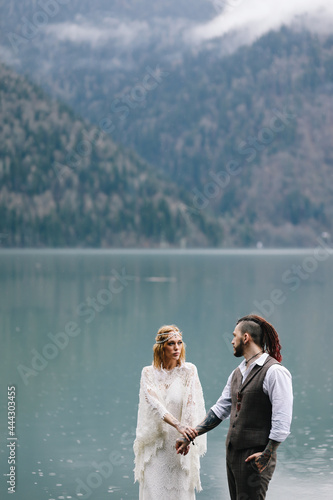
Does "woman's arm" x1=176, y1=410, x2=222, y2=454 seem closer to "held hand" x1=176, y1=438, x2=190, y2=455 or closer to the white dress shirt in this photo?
"held hand" x1=176, y1=438, x2=190, y2=455

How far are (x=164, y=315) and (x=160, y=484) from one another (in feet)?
109

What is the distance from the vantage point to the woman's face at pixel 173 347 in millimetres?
6141

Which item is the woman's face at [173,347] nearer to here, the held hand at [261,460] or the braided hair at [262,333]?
the braided hair at [262,333]

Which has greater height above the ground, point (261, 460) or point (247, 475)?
point (261, 460)

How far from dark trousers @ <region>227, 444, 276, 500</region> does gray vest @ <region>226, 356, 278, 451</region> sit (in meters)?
0.08

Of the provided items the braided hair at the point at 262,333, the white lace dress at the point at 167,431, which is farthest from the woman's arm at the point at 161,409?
the braided hair at the point at 262,333

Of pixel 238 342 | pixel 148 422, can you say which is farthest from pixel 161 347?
pixel 238 342

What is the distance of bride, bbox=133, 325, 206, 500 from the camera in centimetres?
618

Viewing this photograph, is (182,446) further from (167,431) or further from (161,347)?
(161,347)

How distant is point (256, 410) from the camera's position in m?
5.58

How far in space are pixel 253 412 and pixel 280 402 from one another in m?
0.25

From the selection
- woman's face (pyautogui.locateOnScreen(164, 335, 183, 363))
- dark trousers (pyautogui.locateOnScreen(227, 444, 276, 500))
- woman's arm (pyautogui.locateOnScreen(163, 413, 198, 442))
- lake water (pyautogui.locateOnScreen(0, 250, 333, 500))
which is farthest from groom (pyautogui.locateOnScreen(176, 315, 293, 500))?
lake water (pyautogui.locateOnScreen(0, 250, 333, 500))

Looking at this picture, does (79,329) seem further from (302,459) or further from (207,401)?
(302,459)

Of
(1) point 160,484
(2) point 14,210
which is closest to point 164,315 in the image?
(1) point 160,484
